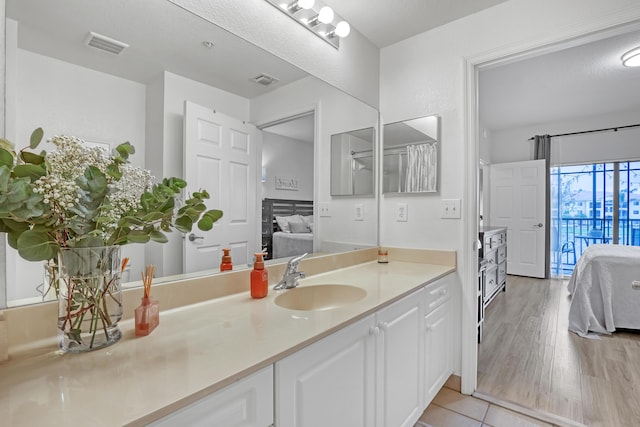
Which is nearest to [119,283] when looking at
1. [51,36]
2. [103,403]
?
[103,403]

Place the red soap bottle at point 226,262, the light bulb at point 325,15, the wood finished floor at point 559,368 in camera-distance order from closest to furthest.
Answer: the red soap bottle at point 226,262 < the light bulb at point 325,15 < the wood finished floor at point 559,368

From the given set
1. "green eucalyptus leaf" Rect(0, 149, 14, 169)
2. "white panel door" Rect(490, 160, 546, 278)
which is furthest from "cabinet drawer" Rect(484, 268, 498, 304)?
"green eucalyptus leaf" Rect(0, 149, 14, 169)

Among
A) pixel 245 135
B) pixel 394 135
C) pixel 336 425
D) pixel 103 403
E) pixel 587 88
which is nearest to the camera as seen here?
pixel 103 403

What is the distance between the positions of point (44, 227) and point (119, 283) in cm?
23

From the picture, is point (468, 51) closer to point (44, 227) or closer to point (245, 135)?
point (245, 135)

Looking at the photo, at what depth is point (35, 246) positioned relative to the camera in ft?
2.33

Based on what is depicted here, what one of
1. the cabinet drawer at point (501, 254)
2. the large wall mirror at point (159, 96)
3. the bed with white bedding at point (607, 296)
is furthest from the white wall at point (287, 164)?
the cabinet drawer at point (501, 254)

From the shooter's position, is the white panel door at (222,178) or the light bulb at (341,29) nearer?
the white panel door at (222,178)

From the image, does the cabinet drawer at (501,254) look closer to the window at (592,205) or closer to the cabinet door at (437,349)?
the window at (592,205)

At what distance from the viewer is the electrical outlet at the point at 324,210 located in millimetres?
1931

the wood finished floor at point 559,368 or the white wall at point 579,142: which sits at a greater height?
the white wall at point 579,142

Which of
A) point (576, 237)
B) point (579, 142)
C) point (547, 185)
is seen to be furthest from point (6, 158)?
point (576, 237)

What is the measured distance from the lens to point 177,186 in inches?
35.2

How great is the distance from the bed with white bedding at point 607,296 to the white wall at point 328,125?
7.11 ft
